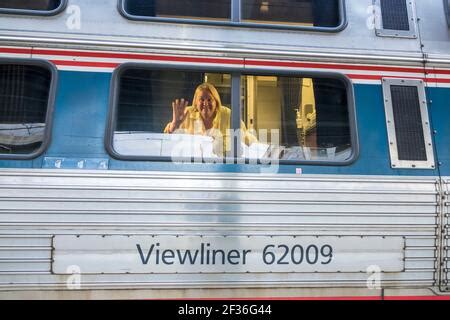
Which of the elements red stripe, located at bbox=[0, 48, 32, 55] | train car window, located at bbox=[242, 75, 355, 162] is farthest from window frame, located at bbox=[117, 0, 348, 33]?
red stripe, located at bbox=[0, 48, 32, 55]

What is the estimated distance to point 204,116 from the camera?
3141 mm

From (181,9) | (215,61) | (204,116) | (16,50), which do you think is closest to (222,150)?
(204,116)

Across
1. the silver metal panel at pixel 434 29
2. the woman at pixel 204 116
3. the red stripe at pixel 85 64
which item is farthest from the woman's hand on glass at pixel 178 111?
the silver metal panel at pixel 434 29

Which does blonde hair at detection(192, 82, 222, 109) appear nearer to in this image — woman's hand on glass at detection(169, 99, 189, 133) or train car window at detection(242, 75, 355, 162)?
woman's hand on glass at detection(169, 99, 189, 133)

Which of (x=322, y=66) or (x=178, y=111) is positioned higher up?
(x=322, y=66)

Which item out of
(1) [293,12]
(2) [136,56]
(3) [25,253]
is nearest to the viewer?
(3) [25,253]

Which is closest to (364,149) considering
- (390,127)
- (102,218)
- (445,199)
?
(390,127)

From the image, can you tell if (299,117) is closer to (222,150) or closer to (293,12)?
(222,150)

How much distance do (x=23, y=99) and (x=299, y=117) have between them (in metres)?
1.93

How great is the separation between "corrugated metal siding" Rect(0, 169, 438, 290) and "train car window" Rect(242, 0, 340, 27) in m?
1.16

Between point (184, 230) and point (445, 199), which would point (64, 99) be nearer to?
point (184, 230)

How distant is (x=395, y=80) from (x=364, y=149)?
1.88 ft

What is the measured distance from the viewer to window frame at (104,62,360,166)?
2.95m

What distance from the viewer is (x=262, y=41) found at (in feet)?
10.3
